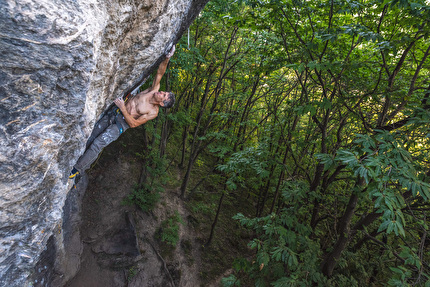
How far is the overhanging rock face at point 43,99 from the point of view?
194 cm

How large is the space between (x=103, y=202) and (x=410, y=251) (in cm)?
777

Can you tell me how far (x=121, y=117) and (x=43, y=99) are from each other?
209cm

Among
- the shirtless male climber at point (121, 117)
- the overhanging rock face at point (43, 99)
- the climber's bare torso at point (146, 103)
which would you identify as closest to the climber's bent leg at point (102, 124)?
the shirtless male climber at point (121, 117)

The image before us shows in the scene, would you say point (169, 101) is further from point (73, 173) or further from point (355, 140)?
point (355, 140)

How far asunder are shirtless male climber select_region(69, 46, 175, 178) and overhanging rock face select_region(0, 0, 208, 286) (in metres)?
1.09

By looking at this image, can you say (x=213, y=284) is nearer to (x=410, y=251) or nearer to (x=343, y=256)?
(x=343, y=256)

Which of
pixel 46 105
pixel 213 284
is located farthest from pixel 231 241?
pixel 46 105

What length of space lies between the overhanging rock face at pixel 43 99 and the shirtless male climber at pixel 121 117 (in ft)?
3.56

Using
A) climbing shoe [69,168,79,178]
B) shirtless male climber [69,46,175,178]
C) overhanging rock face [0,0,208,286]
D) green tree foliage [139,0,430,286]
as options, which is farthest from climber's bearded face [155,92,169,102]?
climbing shoe [69,168,79,178]

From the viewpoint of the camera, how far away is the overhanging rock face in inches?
76.5

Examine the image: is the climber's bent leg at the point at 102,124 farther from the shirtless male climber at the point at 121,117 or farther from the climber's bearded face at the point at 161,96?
the climber's bearded face at the point at 161,96

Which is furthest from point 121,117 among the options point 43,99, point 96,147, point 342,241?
point 342,241

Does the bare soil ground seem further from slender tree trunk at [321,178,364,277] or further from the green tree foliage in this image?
slender tree trunk at [321,178,364,277]

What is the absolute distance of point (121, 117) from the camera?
14.1 feet
